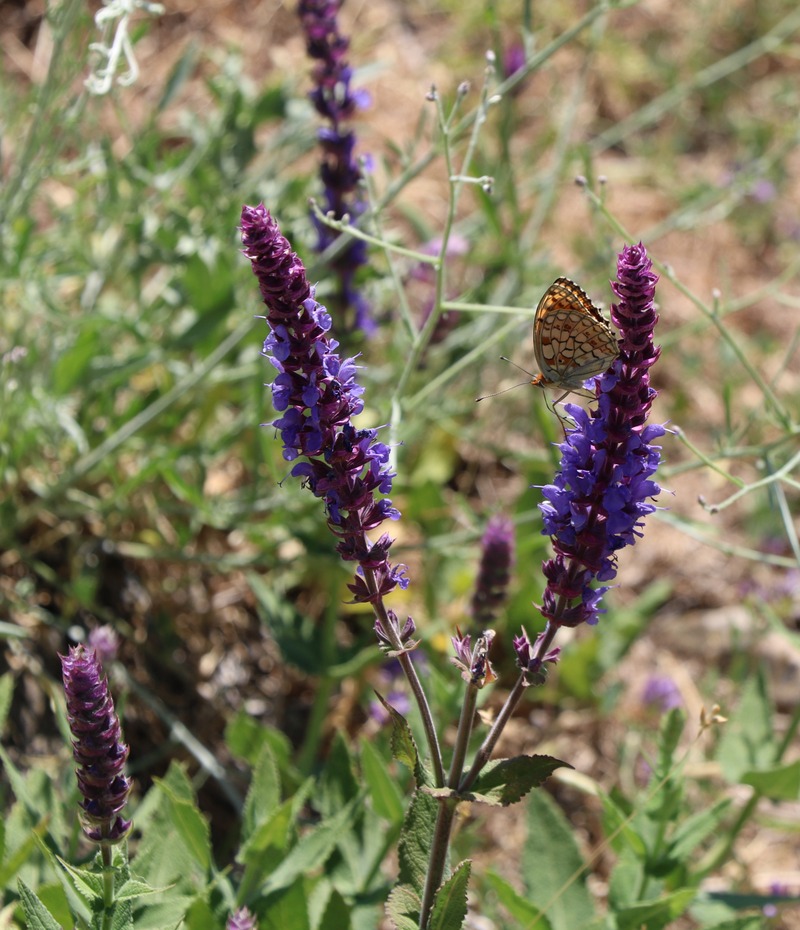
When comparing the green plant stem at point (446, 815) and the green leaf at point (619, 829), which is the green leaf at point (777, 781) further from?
the green plant stem at point (446, 815)

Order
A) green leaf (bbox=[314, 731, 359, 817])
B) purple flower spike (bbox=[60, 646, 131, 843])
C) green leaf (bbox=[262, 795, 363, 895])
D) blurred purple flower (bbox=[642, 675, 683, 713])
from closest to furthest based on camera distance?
purple flower spike (bbox=[60, 646, 131, 843]), green leaf (bbox=[262, 795, 363, 895]), green leaf (bbox=[314, 731, 359, 817]), blurred purple flower (bbox=[642, 675, 683, 713])

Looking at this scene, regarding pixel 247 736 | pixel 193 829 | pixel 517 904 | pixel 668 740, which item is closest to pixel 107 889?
pixel 193 829

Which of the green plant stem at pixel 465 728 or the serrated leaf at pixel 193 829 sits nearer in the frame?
the green plant stem at pixel 465 728

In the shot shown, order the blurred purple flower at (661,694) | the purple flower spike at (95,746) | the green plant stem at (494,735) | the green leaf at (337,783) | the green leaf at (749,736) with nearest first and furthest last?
the purple flower spike at (95,746)
the green plant stem at (494,735)
the green leaf at (337,783)
the green leaf at (749,736)
the blurred purple flower at (661,694)

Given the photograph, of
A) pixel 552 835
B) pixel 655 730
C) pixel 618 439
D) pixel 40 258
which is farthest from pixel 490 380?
pixel 618 439

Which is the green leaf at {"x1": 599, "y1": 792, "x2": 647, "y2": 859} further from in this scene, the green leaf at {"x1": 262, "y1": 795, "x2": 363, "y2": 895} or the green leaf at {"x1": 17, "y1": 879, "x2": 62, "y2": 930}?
the green leaf at {"x1": 17, "y1": 879, "x2": 62, "y2": 930}

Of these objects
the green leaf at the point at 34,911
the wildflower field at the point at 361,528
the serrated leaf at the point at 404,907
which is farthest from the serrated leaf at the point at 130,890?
the serrated leaf at the point at 404,907

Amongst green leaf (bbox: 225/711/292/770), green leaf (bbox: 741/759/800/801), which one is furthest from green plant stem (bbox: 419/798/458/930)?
green leaf (bbox: 741/759/800/801)
